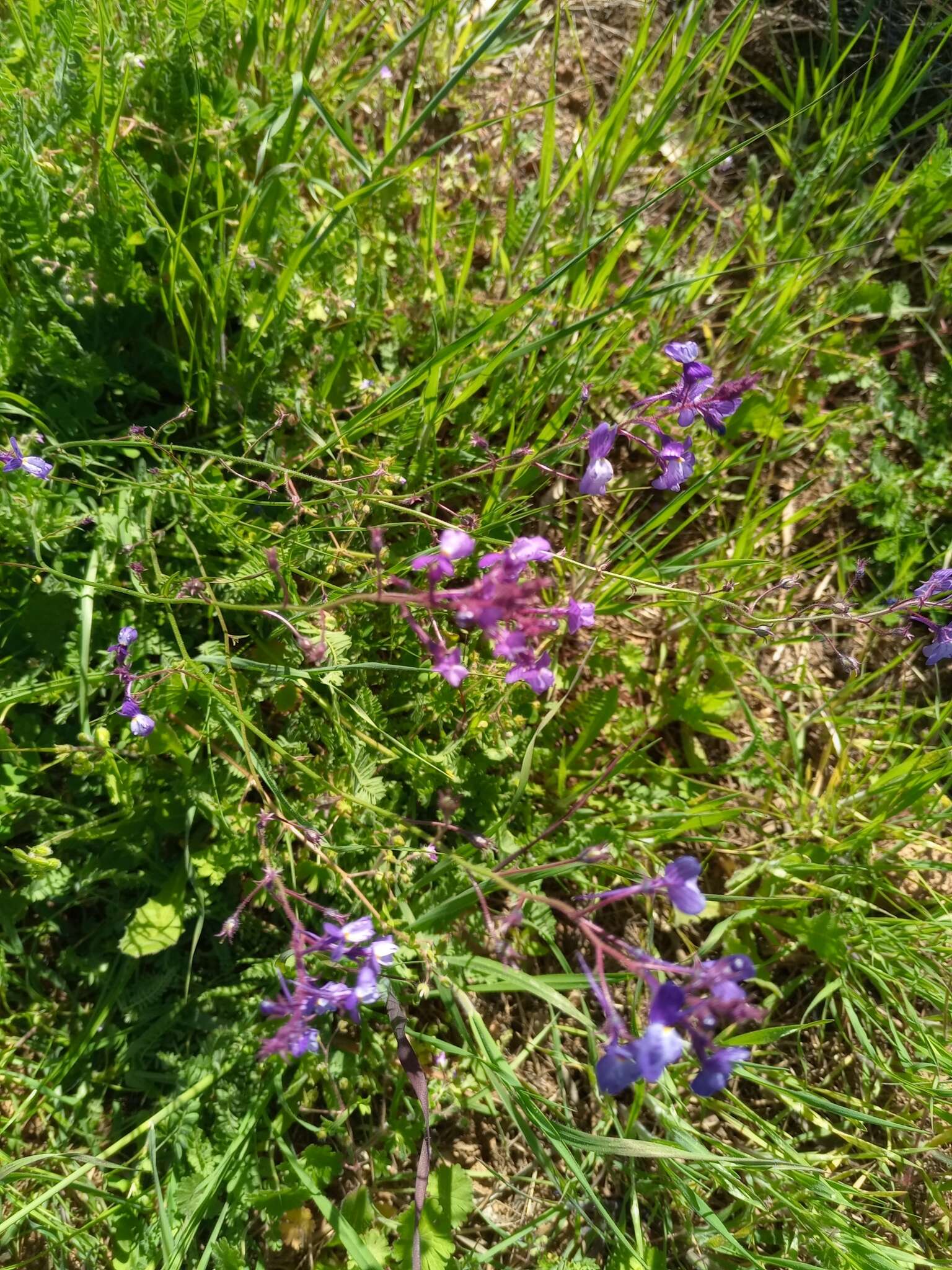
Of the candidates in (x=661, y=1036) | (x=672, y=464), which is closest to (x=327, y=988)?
(x=661, y=1036)

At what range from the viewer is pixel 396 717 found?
2668 millimetres

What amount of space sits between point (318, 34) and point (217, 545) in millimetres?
1343

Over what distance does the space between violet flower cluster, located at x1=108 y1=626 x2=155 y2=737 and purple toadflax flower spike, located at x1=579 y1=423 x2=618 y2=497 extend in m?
1.16

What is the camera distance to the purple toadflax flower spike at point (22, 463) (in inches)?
86.2

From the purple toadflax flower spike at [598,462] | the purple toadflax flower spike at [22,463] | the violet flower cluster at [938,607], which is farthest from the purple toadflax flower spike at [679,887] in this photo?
the purple toadflax flower spike at [22,463]

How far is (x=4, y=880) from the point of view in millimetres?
2566

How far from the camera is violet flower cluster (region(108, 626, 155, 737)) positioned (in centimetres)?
217

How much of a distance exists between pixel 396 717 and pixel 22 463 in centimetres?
124

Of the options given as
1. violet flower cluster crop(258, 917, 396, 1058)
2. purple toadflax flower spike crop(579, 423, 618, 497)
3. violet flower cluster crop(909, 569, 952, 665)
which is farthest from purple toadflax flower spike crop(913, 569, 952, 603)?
violet flower cluster crop(258, 917, 396, 1058)

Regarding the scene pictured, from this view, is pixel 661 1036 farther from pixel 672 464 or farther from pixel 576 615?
pixel 672 464

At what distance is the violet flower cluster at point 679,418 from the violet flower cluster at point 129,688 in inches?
47.0

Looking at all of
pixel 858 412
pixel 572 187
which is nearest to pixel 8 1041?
pixel 572 187

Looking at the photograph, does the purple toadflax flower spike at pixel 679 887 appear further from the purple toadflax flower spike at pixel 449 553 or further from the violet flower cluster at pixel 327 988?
the purple toadflax flower spike at pixel 449 553

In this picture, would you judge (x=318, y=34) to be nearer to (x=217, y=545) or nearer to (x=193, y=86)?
(x=193, y=86)
